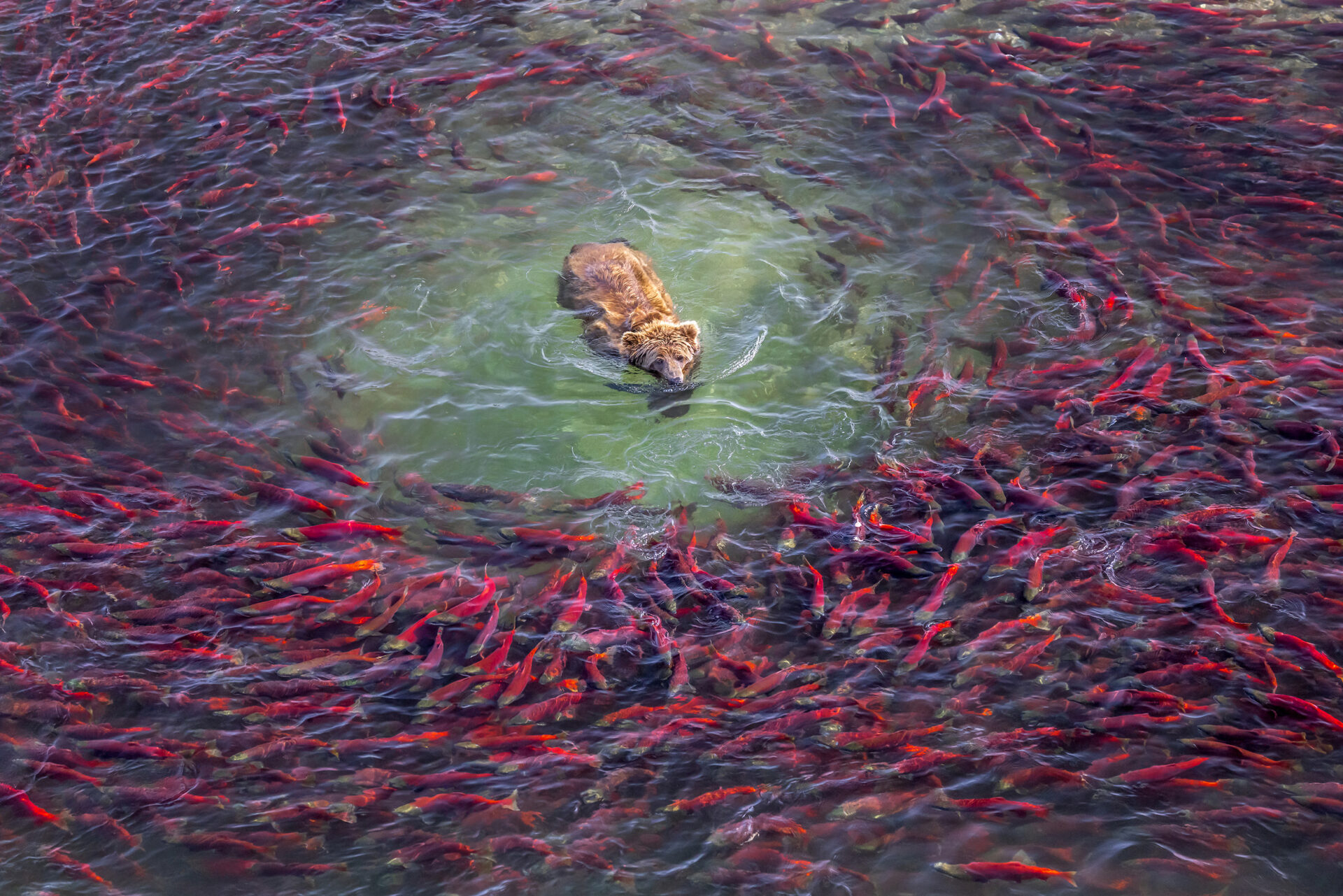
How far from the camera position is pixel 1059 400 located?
8.35m

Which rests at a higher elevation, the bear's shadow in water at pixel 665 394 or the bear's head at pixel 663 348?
the bear's head at pixel 663 348

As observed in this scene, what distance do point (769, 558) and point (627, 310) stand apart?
317 cm

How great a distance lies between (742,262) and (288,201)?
238 inches

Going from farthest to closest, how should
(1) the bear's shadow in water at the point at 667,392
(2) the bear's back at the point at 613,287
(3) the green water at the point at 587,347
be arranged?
(2) the bear's back at the point at 613,287, (1) the bear's shadow in water at the point at 667,392, (3) the green water at the point at 587,347

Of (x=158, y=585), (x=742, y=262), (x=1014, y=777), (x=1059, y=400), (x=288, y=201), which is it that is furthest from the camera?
(x=288, y=201)

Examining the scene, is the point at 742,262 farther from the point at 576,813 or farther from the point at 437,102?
the point at 576,813

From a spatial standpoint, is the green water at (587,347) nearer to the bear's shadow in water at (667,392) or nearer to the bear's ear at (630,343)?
the bear's shadow in water at (667,392)

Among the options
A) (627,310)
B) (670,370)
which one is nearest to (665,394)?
(670,370)

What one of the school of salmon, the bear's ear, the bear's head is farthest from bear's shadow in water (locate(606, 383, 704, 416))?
the school of salmon

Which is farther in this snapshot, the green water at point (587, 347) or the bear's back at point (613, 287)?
the bear's back at point (613, 287)

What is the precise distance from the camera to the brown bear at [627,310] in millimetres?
8445

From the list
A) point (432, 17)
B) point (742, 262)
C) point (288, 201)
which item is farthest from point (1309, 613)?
point (432, 17)

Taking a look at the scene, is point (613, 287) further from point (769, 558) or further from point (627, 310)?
point (769, 558)

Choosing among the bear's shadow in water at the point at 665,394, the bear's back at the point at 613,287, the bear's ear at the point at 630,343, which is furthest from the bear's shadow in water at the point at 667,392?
the bear's back at the point at 613,287
